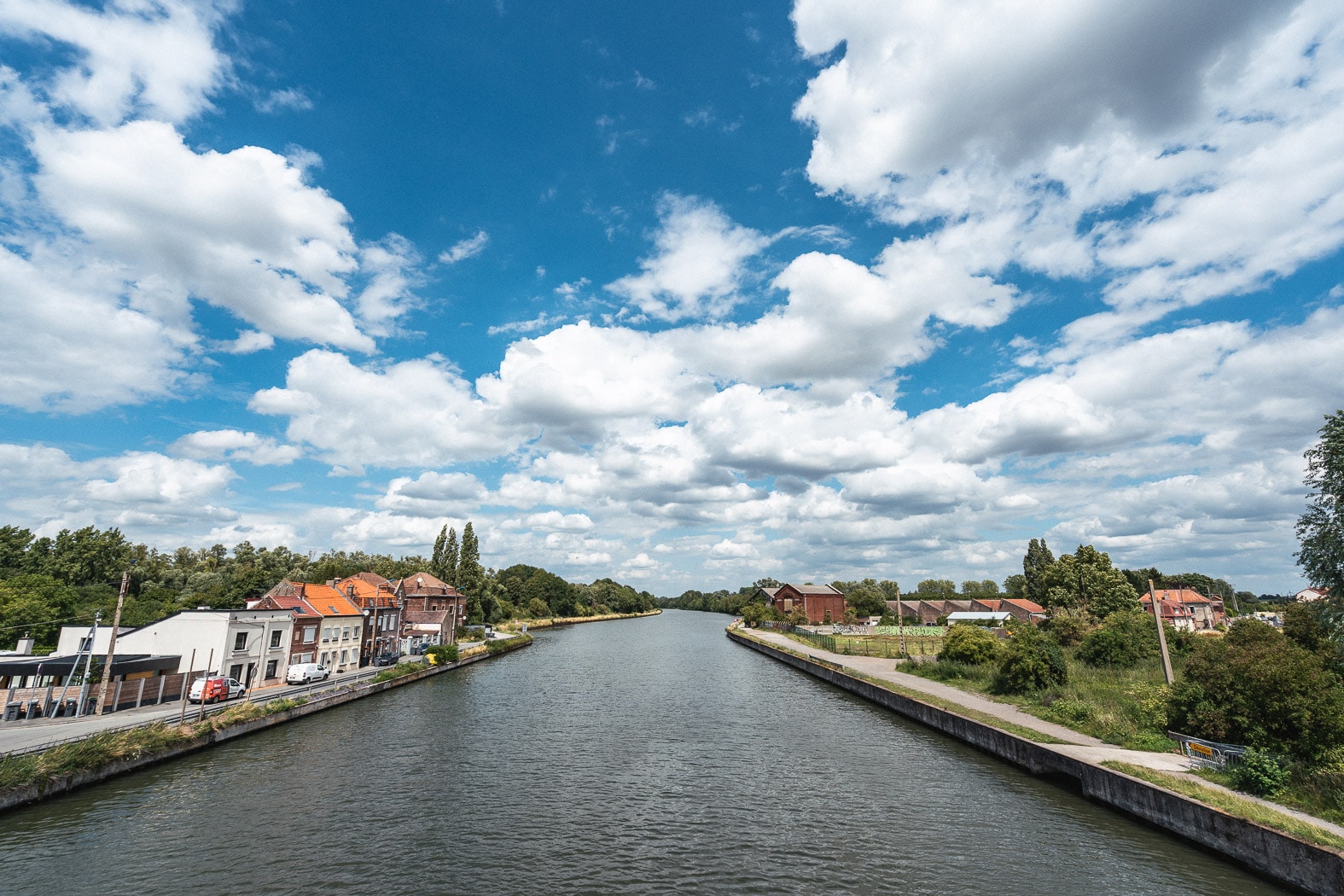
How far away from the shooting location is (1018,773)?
2888cm

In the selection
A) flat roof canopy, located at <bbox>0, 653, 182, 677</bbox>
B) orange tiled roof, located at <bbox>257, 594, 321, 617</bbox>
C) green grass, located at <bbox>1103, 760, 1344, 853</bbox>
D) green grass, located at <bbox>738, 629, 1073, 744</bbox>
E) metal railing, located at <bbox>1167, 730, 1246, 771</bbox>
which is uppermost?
orange tiled roof, located at <bbox>257, 594, 321, 617</bbox>

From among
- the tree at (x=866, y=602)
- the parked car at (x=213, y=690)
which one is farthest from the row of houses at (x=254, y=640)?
the tree at (x=866, y=602)

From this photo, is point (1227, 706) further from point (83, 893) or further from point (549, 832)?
point (83, 893)

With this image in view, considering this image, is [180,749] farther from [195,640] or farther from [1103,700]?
[1103,700]

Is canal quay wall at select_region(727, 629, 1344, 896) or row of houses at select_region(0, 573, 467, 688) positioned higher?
row of houses at select_region(0, 573, 467, 688)

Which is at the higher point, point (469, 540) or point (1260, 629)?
point (469, 540)

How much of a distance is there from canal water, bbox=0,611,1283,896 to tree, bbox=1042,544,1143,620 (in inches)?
2451

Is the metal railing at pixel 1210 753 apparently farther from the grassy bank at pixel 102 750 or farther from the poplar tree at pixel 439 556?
the poplar tree at pixel 439 556

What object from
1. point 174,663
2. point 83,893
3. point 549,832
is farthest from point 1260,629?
point 174,663

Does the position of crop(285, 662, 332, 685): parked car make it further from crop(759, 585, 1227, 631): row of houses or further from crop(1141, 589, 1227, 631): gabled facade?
crop(1141, 589, 1227, 631): gabled facade

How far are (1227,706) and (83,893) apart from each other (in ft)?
132

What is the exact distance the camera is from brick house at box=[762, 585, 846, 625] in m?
143

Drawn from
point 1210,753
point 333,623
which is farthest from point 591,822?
point 333,623

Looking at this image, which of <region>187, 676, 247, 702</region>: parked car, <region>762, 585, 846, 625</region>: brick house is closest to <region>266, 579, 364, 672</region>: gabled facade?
<region>187, 676, 247, 702</region>: parked car
